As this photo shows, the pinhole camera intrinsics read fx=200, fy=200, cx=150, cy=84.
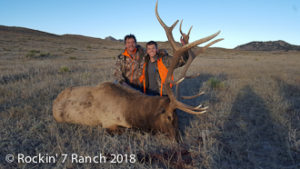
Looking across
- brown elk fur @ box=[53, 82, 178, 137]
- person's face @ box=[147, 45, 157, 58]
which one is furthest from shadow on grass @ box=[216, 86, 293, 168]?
person's face @ box=[147, 45, 157, 58]

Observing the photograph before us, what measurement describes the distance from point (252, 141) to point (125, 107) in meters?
2.26

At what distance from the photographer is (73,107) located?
412cm

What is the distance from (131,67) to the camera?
5.70m

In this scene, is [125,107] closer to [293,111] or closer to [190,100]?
[190,100]

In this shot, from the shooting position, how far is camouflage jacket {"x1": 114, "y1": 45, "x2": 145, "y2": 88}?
565 centimetres

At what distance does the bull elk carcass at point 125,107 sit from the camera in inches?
126

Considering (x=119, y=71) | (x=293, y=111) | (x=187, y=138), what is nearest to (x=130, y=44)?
(x=119, y=71)

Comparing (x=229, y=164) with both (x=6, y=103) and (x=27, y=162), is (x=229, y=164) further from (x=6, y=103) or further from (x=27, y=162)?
(x=6, y=103)

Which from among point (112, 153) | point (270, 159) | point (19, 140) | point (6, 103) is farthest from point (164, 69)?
point (6, 103)

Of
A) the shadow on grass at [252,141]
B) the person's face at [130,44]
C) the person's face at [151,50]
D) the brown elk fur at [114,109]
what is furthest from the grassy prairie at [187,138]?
the person's face at [130,44]

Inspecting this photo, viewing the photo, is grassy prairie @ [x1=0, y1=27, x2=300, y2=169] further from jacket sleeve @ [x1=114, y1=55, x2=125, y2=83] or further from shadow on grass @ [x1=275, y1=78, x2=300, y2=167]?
jacket sleeve @ [x1=114, y1=55, x2=125, y2=83]

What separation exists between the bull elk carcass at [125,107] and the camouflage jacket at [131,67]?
149 centimetres

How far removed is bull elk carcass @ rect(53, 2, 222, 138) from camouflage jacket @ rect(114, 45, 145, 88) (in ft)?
4.89

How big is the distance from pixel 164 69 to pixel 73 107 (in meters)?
2.33
